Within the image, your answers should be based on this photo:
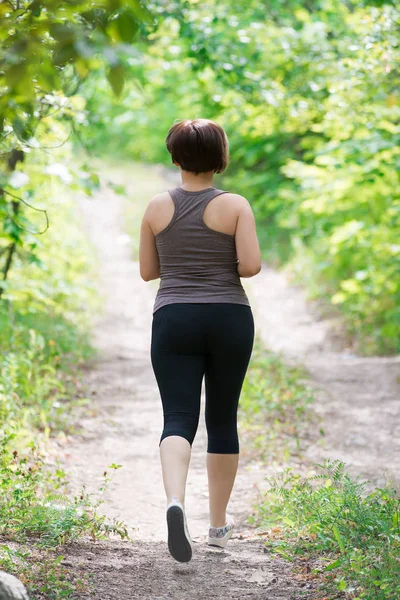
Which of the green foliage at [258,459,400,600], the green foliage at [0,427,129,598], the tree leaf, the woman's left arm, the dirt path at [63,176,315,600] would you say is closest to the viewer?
the tree leaf

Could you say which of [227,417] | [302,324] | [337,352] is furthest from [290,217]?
[227,417]

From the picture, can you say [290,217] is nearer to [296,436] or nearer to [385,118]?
[385,118]

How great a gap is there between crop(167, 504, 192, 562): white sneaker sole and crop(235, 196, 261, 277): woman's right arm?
100cm

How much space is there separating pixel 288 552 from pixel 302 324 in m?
7.95

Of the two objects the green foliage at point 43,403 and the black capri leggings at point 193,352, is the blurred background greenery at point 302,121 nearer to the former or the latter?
the green foliage at point 43,403

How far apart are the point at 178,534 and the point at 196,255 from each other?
3.60 feet

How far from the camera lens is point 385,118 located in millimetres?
7777

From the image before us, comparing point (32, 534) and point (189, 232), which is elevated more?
point (189, 232)

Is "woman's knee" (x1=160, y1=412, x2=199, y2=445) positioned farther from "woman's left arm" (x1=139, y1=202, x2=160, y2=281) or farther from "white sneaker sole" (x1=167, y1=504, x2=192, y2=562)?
"woman's left arm" (x1=139, y1=202, x2=160, y2=281)

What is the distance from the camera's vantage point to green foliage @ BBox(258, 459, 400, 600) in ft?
8.78

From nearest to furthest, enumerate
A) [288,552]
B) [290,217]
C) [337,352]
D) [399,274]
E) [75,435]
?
[288,552]
[75,435]
[399,274]
[337,352]
[290,217]

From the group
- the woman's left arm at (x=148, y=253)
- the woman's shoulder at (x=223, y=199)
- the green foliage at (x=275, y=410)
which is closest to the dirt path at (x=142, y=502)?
the green foliage at (x=275, y=410)

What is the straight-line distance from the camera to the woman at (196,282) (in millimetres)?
3115

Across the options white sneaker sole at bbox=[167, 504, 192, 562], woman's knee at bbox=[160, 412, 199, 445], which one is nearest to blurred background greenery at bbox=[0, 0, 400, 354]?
woman's knee at bbox=[160, 412, 199, 445]
